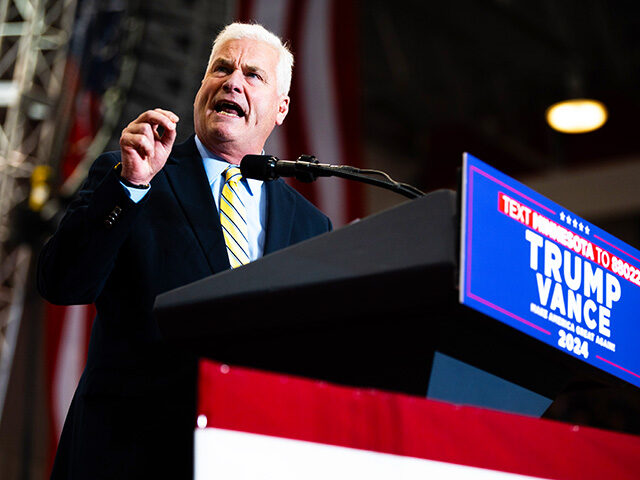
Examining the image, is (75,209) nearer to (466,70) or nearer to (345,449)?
(345,449)

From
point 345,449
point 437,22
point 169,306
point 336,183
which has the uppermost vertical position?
point 437,22

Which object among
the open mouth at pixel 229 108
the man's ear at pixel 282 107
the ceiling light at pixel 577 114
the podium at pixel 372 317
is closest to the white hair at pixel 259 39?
the man's ear at pixel 282 107

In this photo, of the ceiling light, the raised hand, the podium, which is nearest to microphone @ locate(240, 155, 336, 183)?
the raised hand

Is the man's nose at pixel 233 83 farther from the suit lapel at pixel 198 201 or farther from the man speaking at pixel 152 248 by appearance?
the suit lapel at pixel 198 201

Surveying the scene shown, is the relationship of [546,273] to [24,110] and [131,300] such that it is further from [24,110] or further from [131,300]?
[24,110]

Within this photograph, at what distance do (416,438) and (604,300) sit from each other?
0.31 metres

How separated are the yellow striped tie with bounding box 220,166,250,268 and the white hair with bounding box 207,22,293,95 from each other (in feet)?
0.75

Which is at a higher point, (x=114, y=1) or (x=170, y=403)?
(x=114, y=1)

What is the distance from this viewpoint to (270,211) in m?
1.34

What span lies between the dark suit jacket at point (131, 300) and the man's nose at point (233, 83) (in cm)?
16

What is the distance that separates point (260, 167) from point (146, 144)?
0.57ft

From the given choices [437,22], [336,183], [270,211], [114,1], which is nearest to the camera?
[270,211]

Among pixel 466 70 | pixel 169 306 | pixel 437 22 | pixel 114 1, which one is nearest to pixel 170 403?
pixel 169 306

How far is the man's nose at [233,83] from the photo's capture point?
1.40 metres
